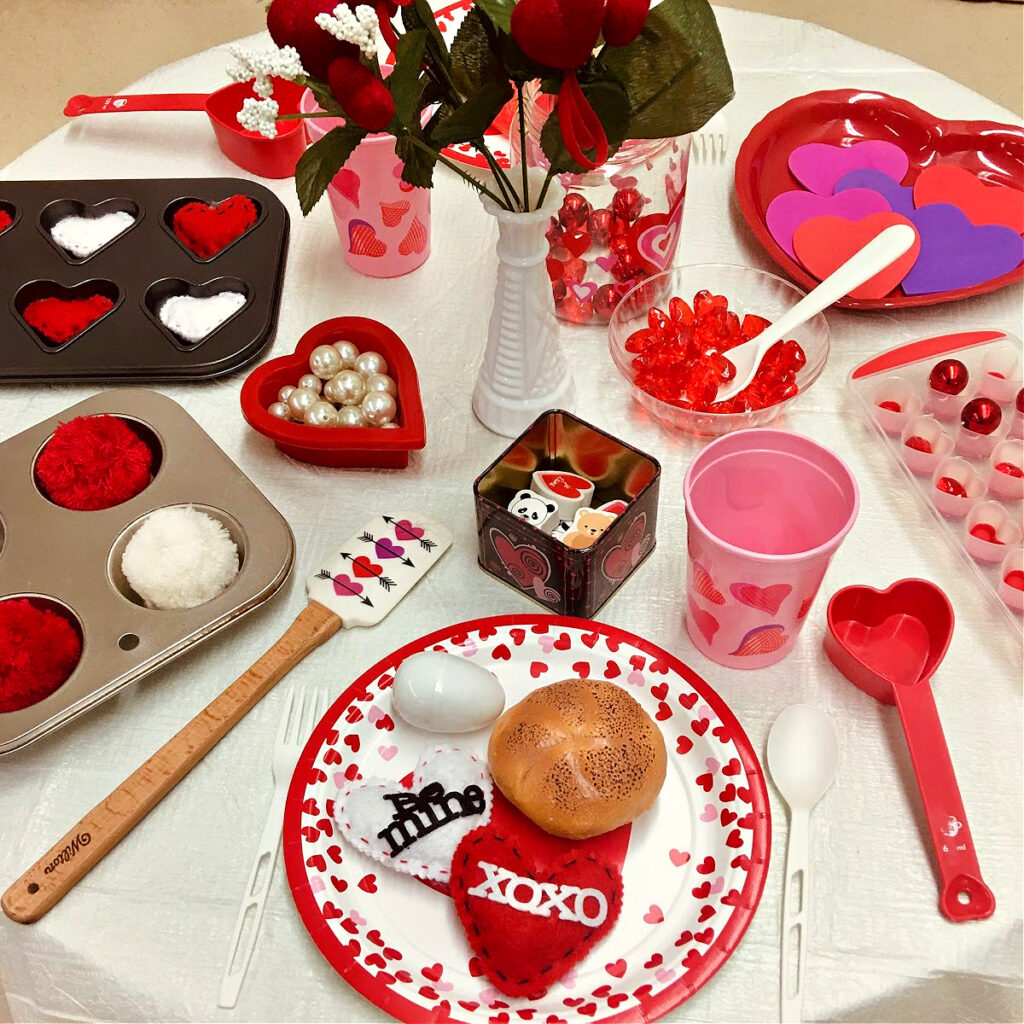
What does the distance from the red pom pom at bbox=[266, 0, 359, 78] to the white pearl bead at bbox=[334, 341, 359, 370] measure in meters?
0.31

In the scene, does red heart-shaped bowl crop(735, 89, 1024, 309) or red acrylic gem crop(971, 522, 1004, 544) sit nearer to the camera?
red acrylic gem crop(971, 522, 1004, 544)

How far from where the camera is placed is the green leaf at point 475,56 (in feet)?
2.21

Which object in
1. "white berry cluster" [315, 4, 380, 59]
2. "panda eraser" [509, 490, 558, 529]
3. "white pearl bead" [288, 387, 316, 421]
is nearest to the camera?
"white berry cluster" [315, 4, 380, 59]

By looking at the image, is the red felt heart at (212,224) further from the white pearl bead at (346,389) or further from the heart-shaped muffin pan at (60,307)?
the white pearl bead at (346,389)

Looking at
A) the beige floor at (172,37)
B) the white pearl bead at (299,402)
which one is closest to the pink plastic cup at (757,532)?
the white pearl bead at (299,402)

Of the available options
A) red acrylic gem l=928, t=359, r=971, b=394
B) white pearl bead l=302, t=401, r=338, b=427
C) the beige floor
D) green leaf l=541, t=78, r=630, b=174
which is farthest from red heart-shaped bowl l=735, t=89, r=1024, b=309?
the beige floor

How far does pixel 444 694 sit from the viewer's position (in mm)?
682

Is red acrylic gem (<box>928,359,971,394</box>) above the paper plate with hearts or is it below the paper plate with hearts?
above

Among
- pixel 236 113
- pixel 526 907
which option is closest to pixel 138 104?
pixel 236 113

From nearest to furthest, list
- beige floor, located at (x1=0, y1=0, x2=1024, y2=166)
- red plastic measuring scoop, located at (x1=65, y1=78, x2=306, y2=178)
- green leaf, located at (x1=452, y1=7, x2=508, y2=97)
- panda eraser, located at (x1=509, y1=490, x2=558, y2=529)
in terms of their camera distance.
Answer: green leaf, located at (x1=452, y1=7, x2=508, y2=97), panda eraser, located at (x1=509, y1=490, x2=558, y2=529), red plastic measuring scoop, located at (x1=65, y1=78, x2=306, y2=178), beige floor, located at (x1=0, y1=0, x2=1024, y2=166)

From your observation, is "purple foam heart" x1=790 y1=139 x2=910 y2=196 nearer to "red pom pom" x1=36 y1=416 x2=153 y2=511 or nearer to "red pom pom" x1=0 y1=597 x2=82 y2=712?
"red pom pom" x1=36 y1=416 x2=153 y2=511

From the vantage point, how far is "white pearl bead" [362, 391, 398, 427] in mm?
872

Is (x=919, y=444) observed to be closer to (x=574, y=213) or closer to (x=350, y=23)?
(x=574, y=213)

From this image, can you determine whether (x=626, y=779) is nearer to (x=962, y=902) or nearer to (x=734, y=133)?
(x=962, y=902)
